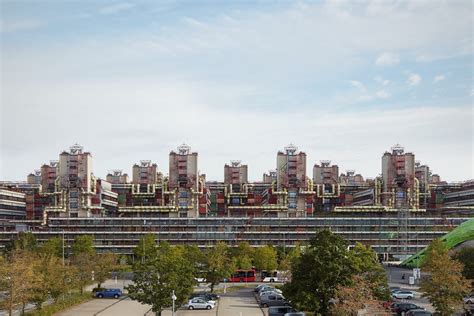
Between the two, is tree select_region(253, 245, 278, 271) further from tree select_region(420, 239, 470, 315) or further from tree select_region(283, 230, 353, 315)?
tree select_region(283, 230, 353, 315)

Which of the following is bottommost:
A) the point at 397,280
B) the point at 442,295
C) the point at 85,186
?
the point at 397,280

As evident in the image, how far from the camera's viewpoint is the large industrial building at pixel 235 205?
4200 inches

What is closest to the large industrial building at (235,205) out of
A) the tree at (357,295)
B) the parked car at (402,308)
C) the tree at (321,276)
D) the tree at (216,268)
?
the tree at (216,268)

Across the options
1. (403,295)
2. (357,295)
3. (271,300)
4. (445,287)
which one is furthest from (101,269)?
(445,287)

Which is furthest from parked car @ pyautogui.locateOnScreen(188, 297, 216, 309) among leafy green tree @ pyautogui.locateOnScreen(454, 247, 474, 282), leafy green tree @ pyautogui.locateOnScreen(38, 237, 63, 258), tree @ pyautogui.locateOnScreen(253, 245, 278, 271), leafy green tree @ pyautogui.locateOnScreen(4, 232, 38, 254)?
leafy green tree @ pyautogui.locateOnScreen(4, 232, 38, 254)

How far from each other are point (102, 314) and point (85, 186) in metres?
66.6

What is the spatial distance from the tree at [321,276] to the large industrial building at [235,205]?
6846 centimetres

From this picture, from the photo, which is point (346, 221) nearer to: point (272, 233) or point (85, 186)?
point (272, 233)

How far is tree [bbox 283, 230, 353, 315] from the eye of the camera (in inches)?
1436

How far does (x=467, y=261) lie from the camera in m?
54.9

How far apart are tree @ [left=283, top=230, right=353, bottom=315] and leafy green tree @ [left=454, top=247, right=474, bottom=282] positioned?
812 inches

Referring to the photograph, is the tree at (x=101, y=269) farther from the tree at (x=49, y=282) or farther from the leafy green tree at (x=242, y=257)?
the leafy green tree at (x=242, y=257)

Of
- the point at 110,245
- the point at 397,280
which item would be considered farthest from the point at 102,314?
the point at 110,245

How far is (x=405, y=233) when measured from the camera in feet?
350
